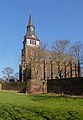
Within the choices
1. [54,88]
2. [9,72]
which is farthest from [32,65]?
[9,72]

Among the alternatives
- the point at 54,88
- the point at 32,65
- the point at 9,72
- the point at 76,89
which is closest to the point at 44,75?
the point at 32,65

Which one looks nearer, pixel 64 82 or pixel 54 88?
pixel 64 82

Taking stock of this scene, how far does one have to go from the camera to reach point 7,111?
14.7 meters

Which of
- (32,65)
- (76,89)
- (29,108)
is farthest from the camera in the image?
(32,65)

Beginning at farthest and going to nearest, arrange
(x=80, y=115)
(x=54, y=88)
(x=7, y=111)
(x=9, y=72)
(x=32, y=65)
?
(x=9, y=72)
(x=32, y=65)
(x=54, y=88)
(x=7, y=111)
(x=80, y=115)

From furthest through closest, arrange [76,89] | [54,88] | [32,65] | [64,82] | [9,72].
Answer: [9,72], [32,65], [54,88], [64,82], [76,89]

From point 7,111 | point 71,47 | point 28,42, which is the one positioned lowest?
point 7,111

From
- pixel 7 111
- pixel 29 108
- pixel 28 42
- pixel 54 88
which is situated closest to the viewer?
pixel 29 108

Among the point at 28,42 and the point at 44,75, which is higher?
the point at 28,42

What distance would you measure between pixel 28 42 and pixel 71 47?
46.8 meters

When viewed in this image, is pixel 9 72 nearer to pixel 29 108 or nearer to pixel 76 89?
pixel 76 89

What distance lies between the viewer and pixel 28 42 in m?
109

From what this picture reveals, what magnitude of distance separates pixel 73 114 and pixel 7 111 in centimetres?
570

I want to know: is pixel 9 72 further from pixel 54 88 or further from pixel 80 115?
pixel 80 115
